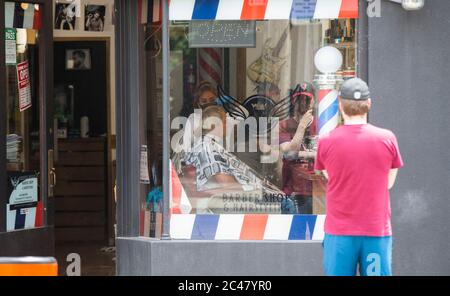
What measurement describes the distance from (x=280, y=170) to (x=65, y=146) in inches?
167

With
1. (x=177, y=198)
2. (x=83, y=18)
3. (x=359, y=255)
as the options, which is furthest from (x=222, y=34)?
(x=83, y=18)

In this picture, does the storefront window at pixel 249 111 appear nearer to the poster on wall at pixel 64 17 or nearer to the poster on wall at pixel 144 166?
the poster on wall at pixel 144 166

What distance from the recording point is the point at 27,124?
8.38m

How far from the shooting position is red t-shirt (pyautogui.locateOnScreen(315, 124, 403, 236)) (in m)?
5.60

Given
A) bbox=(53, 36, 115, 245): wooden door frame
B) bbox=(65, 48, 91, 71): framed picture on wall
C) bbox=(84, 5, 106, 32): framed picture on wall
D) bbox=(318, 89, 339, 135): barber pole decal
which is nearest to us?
bbox=(318, 89, 339, 135): barber pole decal

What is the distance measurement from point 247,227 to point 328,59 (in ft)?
5.00

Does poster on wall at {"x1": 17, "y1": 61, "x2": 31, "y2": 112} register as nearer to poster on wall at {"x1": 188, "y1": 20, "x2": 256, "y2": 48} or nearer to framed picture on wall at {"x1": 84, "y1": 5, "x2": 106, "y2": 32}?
poster on wall at {"x1": 188, "y1": 20, "x2": 256, "y2": 48}

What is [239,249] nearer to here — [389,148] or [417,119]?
[417,119]

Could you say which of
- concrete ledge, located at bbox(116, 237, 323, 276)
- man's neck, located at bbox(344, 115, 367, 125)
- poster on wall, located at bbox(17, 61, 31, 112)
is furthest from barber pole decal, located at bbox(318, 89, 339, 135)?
poster on wall, located at bbox(17, 61, 31, 112)

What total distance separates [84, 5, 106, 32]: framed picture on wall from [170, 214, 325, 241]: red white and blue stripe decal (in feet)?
11.9

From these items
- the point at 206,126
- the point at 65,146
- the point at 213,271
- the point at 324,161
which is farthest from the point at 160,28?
the point at 65,146

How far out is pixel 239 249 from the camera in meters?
7.64

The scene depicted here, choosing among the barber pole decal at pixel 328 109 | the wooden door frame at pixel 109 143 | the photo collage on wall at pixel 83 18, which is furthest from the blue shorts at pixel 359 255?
the wooden door frame at pixel 109 143

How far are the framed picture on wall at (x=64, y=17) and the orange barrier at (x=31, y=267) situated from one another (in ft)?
17.1
